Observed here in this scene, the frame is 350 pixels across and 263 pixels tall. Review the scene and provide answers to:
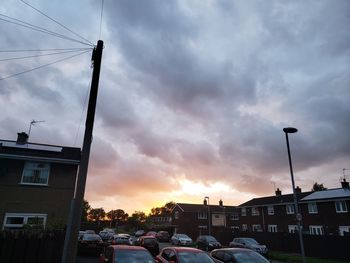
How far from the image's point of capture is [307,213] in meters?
40.4

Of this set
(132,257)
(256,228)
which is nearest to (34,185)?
(132,257)

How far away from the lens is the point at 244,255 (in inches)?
467

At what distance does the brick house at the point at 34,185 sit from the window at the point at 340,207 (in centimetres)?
3075

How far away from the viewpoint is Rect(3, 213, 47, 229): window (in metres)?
18.8

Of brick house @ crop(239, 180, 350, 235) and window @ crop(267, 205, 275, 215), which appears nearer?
brick house @ crop(239, 180, 350, 235)

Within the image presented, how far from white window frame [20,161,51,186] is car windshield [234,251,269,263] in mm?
13777

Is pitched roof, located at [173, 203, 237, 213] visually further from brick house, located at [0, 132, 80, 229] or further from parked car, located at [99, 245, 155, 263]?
parked car, located at [99, 245, 155, 263]

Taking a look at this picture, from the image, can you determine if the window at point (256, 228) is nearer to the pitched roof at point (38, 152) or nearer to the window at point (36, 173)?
the pitched roof at point (38, 152)

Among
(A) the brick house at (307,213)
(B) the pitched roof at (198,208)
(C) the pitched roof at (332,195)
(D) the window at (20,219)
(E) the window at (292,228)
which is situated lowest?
(D) the window at (20,219)

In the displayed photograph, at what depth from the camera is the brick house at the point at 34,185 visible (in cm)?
1906

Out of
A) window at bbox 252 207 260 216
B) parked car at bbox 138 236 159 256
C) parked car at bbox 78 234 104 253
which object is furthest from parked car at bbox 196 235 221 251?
window at bbox 252 207 260 216

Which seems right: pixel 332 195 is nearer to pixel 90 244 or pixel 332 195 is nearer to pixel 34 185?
pixel 90 244

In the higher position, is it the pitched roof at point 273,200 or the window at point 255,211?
the pitched roof at point 273,200

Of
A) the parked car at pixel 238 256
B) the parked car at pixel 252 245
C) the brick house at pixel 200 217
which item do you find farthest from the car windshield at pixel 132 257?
the brick house at pixel 200 217
